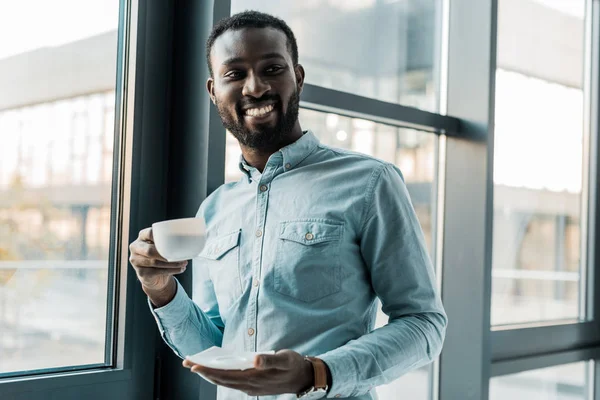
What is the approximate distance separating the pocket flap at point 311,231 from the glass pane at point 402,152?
2.20ft

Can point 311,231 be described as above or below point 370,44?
below

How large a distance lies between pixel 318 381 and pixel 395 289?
23cm

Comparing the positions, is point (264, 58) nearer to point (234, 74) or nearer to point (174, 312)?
Answer: point (234, 74)

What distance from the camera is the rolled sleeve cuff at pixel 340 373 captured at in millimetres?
1042

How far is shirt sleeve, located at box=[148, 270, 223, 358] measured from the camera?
4.17 feet

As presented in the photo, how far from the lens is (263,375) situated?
3.08 ft

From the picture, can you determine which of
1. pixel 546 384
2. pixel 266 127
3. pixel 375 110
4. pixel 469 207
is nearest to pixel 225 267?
pixel 266 127

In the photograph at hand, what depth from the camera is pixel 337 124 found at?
193 cm

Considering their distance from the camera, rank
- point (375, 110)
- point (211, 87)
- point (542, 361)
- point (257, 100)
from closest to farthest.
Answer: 1. point (257, 100)
2. point (211, 87)
3. point (375, 110)
4. point (542, 361)

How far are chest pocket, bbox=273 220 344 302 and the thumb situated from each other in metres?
0.24

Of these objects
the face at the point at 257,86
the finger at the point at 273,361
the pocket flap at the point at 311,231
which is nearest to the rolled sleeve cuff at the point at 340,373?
the finger at the point at 273,361

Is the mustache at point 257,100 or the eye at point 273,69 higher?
the eye at point 273,69

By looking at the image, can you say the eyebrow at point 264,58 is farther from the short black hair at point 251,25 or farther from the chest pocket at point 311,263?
the chest pocket at point 311,263

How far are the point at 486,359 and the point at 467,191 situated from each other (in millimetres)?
527
